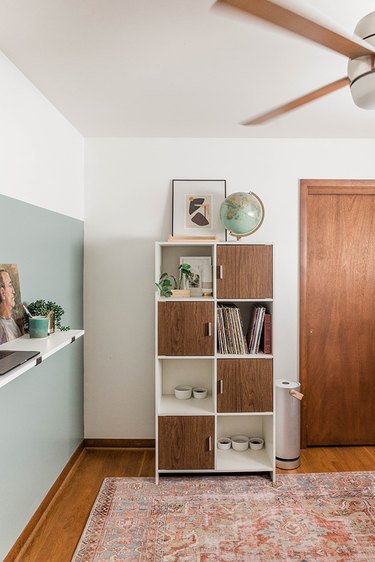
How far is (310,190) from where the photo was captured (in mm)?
3475

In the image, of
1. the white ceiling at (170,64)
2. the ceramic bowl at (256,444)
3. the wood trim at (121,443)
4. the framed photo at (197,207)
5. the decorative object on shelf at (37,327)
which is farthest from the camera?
the wood trim at (121,443)

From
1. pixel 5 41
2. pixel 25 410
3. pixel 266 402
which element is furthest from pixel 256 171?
pixel 25 410

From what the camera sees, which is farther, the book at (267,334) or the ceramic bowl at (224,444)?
the ceramic bowl at (224,444)

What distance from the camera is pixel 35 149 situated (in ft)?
8.12

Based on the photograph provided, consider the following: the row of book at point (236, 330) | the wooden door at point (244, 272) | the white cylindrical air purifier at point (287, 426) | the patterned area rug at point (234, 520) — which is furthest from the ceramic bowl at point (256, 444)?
the wooden door at point (244, 272)

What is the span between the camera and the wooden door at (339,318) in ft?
11.5

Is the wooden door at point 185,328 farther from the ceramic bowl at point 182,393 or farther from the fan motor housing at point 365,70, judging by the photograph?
the fan motor housing at point 365,70

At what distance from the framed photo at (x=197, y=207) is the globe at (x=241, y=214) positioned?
0.28 metres

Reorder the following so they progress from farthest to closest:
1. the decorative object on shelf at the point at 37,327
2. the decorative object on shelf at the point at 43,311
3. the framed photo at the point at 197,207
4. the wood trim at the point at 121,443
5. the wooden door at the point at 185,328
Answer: the wood trim at the point at 121,443
the framed photo at the point at 197,207
the wooden door at the point at 185,328
the decorative object on shelf at the point at 43,311
the decorative object on shelf at the point at 37,327

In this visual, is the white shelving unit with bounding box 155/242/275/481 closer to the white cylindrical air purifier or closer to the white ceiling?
the white cylindrical air purifier

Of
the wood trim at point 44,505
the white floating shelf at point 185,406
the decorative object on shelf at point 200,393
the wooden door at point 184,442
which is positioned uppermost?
the decorative object on shelf at point 200,393

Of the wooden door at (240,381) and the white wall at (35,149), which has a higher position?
the white wall at (35,149)

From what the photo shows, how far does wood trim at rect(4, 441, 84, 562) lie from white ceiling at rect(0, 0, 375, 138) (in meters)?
2.37

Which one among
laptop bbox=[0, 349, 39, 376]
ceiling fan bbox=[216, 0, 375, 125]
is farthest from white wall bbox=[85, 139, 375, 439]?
ceiling fan bbox=[216, 0, 375, 125]
